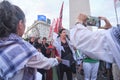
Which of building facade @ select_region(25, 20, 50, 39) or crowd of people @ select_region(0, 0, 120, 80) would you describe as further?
building facade @ select_region(25, 20, 50, 39)

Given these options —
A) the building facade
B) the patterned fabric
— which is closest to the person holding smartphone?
the patterned fabric

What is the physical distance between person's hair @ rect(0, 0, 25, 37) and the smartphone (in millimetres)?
556

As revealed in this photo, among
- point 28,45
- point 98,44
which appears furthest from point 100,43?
point 28,45

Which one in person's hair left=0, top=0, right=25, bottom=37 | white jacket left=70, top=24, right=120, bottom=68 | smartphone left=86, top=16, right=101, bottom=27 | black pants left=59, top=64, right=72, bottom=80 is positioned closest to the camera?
white jacket left=70, top=24, right=120, bottom=68

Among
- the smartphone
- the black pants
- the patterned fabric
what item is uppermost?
the smartphone

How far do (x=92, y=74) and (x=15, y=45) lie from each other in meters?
4.50

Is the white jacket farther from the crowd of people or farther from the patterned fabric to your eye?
the patterned fabric

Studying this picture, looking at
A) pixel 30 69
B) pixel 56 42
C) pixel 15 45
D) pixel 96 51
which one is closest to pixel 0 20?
pixel 15 45

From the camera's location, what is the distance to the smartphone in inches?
78.7

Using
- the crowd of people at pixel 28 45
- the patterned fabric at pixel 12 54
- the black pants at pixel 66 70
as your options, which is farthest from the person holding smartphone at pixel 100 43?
the black pants at pixel 66 70

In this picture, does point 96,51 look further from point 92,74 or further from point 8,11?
point 92,74

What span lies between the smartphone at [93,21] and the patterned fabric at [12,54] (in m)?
0.50

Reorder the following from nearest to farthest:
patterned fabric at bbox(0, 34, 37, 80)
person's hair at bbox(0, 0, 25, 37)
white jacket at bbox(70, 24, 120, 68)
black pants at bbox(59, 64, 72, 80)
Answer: white jacket at bbox(70, 24, 120, 68) → patterned fabric at bbox(0, 34, 37, 80) → person's hair at bbox(0, 0, 25, 37) → black pants at bbox(59, 64, 72, 80)

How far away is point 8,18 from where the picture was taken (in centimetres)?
186
